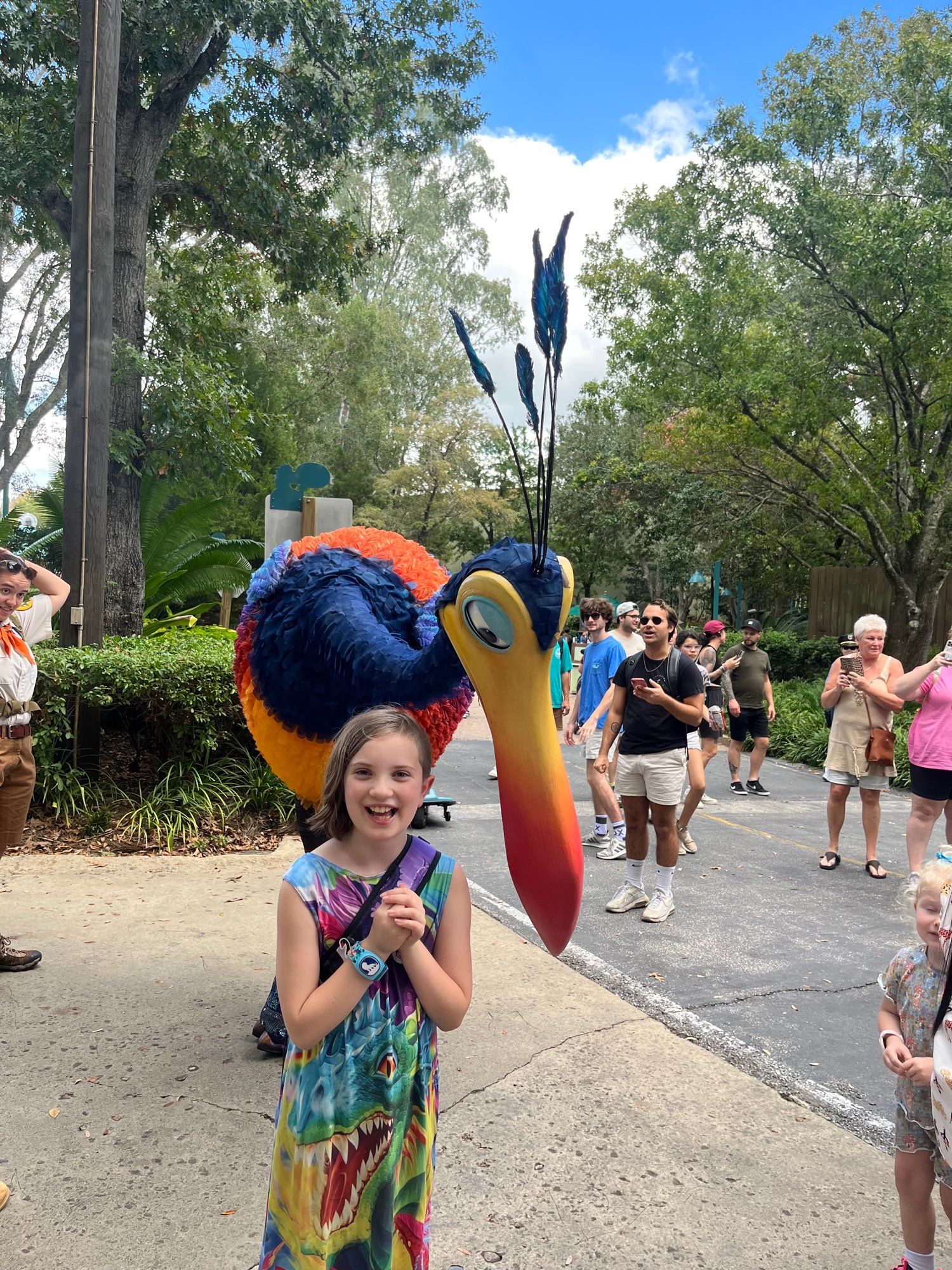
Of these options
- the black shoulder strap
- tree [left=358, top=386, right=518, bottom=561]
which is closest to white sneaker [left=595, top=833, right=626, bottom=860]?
the black shoulder strap

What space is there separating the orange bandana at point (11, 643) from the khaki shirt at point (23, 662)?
1 cm

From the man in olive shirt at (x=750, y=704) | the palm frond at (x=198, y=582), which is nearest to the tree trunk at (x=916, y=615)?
the man in olive shirt at (x=750, y=704)

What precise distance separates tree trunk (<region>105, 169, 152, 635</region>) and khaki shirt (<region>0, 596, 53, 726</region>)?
468cm

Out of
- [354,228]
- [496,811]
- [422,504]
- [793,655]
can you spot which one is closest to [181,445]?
[354,228]

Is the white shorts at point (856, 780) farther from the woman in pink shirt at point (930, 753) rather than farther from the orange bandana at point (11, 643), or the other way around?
the orange bandana at point (11, 643)

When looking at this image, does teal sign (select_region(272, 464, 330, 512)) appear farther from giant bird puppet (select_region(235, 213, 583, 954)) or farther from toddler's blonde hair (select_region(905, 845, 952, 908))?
toddler's blonde hair (select_region(905, 845, 952, 908))

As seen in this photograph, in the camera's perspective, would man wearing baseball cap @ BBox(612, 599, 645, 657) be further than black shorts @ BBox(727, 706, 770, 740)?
No

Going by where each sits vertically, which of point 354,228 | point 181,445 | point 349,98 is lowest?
point 181,445

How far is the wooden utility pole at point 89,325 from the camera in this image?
5785mm

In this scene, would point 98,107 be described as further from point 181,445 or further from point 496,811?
point 496,811

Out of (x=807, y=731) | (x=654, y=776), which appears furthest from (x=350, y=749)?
(x=807, y=731)

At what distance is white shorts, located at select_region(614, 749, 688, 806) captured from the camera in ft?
14.3

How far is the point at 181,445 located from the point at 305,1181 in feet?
27.3

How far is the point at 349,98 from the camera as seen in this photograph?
9047 mm
